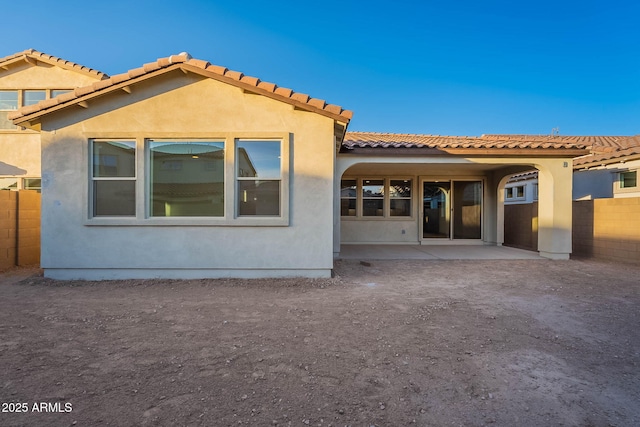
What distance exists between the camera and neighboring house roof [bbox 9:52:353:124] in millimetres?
5719

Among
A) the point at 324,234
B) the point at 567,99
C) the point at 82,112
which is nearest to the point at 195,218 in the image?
the point at 324,234

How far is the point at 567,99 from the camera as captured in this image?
25.8 m

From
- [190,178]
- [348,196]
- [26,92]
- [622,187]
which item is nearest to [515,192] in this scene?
[622,187]

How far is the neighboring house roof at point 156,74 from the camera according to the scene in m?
5.72

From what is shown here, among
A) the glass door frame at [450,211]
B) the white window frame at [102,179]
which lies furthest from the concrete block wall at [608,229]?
the white window frame at [102,179]

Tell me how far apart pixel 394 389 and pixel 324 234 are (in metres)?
3.91

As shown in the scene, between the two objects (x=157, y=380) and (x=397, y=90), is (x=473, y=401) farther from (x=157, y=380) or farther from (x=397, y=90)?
(x=397, y=90)

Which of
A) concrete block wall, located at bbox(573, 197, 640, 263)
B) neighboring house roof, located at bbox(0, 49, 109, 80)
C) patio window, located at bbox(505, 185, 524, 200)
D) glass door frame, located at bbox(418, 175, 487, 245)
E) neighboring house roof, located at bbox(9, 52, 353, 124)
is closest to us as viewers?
neighboring house roof, located at bbox(9, 52, 353, 124)

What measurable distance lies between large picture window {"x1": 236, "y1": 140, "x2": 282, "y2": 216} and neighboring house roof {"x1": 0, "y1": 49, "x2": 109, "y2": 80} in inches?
374

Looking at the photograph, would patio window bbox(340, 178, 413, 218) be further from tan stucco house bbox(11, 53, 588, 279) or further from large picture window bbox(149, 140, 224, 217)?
large picture window bbox(149, 140, 224, 217)

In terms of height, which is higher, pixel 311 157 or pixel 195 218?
pixel 311 157

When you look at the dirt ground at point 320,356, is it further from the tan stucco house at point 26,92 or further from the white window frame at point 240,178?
the tan stucco house at point 26,92

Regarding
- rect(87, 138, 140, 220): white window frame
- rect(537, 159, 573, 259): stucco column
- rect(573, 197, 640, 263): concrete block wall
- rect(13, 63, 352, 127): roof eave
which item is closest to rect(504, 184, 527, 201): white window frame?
rect(573, 197, 640, 263): concrete block wall

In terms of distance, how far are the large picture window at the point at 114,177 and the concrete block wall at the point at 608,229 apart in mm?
11890
